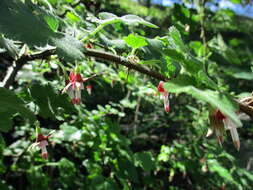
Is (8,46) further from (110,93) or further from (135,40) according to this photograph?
(110,93)

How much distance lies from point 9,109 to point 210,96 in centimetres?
37

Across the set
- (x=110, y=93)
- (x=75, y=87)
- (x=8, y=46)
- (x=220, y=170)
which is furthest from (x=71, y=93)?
(x=110, y=93)

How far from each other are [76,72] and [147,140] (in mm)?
1788

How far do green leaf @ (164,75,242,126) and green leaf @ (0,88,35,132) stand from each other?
0.29m

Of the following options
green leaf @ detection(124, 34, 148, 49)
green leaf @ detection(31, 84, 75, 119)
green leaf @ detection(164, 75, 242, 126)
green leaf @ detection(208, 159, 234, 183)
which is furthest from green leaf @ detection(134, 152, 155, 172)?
green leaf @ detection(164, 75, 242, 126)

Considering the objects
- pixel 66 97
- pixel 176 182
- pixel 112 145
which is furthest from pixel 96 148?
pixel 176 182

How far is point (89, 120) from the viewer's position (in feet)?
4.75

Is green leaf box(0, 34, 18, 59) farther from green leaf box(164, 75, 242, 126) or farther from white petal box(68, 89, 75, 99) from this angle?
green leaf box(164, 75, 242, 126)

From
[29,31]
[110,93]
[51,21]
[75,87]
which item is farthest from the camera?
[110,93]

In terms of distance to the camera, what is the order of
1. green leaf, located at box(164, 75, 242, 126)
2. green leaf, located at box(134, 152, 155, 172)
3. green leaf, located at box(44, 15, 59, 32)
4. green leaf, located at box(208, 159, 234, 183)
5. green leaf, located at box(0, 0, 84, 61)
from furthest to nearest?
green leaf, located at box(208, 159, 234, 183)
green leaf, located at box(134, 152, 155, 172)
green leaf, located at box(44, 15, 59, 32)
green leaf, located at box(0, 0, 84, 61)
green leaf, located at box(164, 75, 242, 126)

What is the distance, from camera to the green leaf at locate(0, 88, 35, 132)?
0.56 metres

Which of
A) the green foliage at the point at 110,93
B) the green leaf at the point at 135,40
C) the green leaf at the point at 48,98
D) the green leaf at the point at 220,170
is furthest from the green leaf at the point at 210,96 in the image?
the green leaf at the point at 220,170

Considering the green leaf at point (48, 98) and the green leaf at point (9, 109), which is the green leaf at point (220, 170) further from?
the green leaf at point (9, 109)

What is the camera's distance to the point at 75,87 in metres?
0.76
